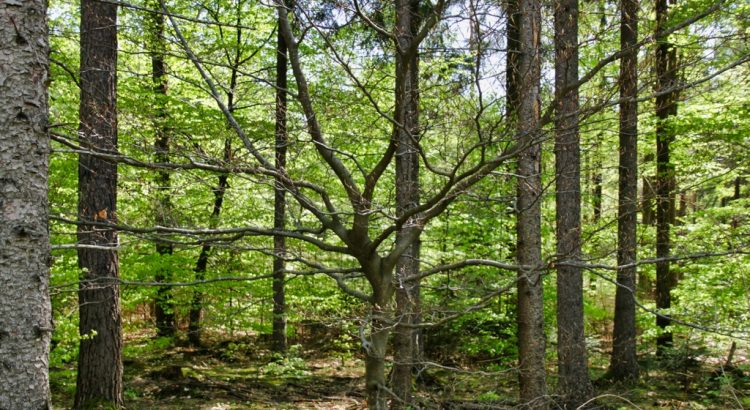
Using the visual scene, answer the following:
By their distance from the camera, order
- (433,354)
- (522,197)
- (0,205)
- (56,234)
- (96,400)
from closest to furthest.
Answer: (0,205)
(522,197)
(96,400)
(56,234)
(433,354)

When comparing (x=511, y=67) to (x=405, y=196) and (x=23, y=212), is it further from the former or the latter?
(x=23, y=212)

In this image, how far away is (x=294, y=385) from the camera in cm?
935

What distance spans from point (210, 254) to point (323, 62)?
4.33 meters

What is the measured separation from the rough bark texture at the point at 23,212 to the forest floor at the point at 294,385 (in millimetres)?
5001

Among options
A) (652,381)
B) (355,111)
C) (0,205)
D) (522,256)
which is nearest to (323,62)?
(355,111)

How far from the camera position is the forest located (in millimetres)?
3369

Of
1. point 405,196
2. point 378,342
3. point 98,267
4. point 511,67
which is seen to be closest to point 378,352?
point 378,342

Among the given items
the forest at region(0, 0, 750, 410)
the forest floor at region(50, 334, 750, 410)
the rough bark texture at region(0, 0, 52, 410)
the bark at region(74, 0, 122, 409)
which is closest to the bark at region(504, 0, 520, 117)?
the forest at region(0, 0, 750, 410)

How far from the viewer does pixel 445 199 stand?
3572 mm

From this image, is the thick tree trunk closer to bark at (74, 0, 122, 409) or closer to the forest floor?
the forest floor

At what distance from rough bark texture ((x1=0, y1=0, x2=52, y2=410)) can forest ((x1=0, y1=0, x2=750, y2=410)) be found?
0.03 ft

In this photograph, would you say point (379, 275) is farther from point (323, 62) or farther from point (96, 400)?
point (323, 62)

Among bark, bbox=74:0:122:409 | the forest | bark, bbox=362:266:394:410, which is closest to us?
the forest

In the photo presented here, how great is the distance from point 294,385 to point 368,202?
21.6 feet
